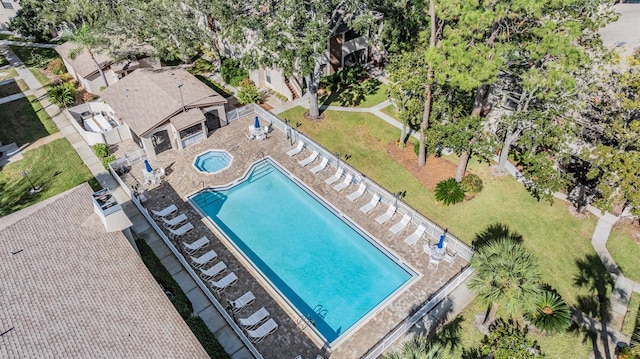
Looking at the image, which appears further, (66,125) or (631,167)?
(66,125)

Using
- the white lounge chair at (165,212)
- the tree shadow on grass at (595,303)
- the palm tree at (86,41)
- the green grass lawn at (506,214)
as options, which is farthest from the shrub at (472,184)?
the palm tree at (86,41)

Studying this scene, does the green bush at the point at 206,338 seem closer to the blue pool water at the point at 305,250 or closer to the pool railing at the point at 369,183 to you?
the blue pool water at the point at 305,250

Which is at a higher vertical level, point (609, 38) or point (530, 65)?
point (530, 65)

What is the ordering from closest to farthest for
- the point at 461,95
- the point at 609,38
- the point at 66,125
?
the point at 461,95
the point at 66,125
the point at 609,38

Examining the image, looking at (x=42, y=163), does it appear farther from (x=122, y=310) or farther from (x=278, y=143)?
(x=122, y=310)

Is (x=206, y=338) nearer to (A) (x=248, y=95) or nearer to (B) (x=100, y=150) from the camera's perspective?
(B) (x=100, y=150)

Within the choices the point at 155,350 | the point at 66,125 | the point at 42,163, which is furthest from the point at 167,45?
the point at 155,350

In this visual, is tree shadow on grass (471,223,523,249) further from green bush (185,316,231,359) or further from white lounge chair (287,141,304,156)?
green bush (185,316,231,359)
